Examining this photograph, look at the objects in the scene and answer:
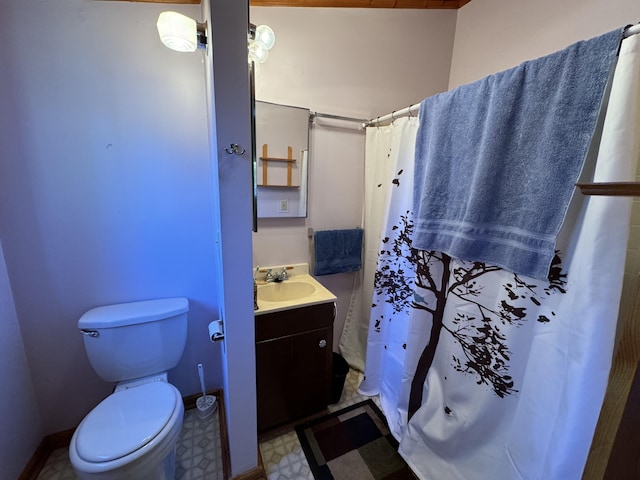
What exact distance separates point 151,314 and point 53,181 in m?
0.79

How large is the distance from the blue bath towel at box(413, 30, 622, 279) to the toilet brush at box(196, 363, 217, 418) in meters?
1.58

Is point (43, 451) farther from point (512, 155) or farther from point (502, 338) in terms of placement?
point (512, 155)

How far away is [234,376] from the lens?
1.05m

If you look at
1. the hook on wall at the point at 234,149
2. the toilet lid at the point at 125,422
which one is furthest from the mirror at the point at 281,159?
the toilet lid at the point at 125,422

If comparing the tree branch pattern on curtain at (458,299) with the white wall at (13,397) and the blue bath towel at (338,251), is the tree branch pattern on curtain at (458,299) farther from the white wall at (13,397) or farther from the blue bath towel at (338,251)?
the white wall at (13,397)

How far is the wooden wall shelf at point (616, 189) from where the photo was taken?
413 mm

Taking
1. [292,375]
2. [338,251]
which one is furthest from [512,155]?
[292,375]

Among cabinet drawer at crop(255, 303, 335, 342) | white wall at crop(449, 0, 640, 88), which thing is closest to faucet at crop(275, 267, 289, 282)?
cabinet drawer at crop(255, 303, 335, 342)

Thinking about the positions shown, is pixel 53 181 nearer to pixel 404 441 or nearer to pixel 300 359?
pixel 300 359

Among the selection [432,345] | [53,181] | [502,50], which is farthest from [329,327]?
[502,50]

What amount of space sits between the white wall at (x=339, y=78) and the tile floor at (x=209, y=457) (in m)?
1.01

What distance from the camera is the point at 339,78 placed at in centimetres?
164

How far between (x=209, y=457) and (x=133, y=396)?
0.56m

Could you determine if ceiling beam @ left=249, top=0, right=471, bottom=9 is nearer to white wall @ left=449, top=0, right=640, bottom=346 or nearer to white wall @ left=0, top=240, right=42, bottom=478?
white wall @ left=449, top=0, right=640, bottom=346
